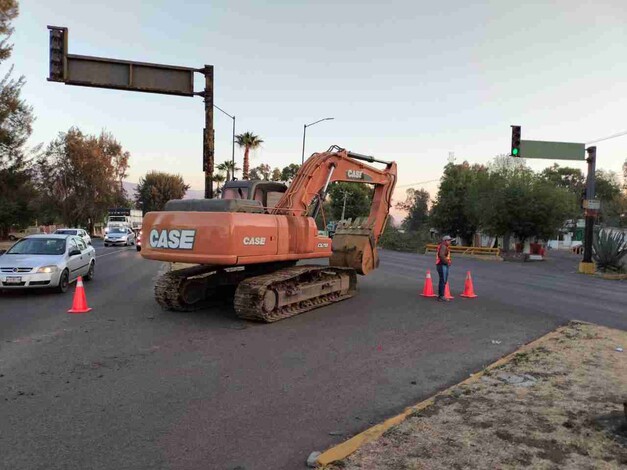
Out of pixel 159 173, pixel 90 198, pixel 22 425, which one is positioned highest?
pixel 159 173

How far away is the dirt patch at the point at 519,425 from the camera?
12.4ft

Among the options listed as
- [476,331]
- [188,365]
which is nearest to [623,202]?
[476,331]

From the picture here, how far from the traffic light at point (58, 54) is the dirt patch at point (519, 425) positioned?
13.6 metres

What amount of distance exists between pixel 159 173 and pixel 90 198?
93.4 feet

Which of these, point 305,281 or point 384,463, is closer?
point 384,463

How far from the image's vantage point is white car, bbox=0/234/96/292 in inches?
468

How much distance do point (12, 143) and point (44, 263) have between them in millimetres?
20752

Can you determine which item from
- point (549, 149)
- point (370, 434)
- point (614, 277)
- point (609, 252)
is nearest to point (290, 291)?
point (370, 434)

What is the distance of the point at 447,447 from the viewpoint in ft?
13.1

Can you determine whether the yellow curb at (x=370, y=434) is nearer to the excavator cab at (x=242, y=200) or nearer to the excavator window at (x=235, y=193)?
the excavator cab at (x=242, y=200)

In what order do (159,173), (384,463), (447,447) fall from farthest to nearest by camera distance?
(159,173)
(447,447)
(384,463)

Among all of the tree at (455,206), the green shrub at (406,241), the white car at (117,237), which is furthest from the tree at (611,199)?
the white car at (117,237)

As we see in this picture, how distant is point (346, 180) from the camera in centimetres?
1211

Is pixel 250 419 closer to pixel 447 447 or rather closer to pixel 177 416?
pixel 177 416
